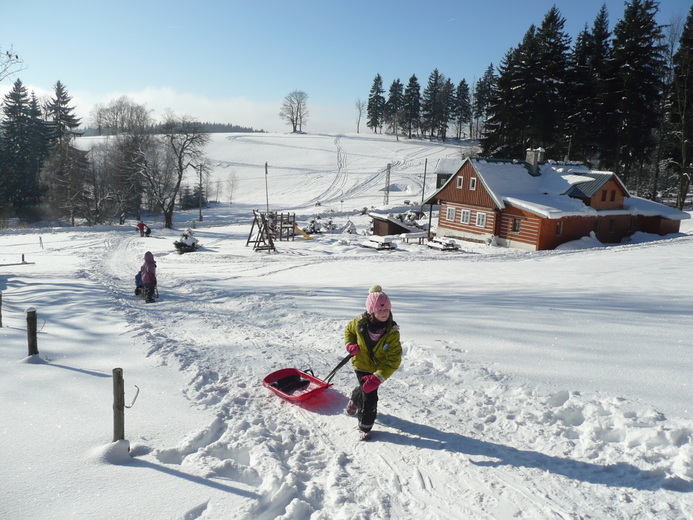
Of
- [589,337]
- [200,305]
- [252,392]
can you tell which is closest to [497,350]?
[589,337]

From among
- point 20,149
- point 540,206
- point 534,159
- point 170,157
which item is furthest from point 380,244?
point 20,149

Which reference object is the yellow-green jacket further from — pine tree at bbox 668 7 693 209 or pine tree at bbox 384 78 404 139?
pine tree at bbox 384 78 404 139

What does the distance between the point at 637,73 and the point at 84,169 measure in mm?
52957

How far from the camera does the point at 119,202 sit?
47.7 m

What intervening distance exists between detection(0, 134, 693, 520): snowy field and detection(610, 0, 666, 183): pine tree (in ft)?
93.6

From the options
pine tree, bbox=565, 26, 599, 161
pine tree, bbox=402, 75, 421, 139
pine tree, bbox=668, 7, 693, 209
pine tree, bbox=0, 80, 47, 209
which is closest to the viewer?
pine tree, bbox=668, 7, 693, 209

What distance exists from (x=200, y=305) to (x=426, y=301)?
251 inches

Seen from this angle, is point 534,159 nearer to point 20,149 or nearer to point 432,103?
point 20,149

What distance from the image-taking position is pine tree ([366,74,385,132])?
106 metres

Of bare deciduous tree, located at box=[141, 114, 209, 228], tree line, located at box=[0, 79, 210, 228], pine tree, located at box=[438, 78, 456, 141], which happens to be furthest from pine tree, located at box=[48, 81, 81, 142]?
pine tree, located at box=[438, 78, 456, 141]

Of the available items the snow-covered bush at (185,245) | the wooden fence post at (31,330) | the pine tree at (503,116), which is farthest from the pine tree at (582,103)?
the wooden fence post at (31,330)

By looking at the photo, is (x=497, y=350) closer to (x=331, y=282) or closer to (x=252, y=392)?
(x=252, y=392)

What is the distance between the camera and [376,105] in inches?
4294

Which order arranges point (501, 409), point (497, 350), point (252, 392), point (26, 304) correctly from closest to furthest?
point (501, 409)
point (252, 392)
point (497, 350)
point (26, 304)
